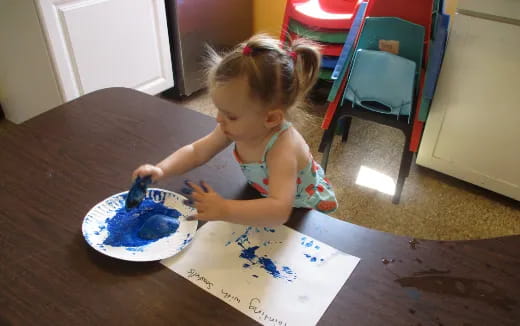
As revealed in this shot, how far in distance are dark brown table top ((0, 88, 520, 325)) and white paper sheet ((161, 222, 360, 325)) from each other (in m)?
0.02

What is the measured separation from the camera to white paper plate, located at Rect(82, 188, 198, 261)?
0.71 metres

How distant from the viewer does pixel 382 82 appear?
1662 mm

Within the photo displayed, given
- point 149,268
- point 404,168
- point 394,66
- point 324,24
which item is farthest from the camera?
point 324,24

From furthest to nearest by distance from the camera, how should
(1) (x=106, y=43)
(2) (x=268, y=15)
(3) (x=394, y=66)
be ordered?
(2) (x=268, y=15) → (1) (x=106, y=43) → (3) (x=394, y=66)

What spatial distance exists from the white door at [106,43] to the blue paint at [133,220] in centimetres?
125

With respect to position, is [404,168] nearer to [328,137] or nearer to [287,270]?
[328,137]

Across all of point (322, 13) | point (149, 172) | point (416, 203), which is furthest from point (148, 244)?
point (322, 13)

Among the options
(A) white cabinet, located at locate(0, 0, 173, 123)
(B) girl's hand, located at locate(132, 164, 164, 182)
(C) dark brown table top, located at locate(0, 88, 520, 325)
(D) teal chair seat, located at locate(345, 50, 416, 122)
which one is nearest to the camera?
(C) dark brown table top, located at locate(0, 88, 520, 325)

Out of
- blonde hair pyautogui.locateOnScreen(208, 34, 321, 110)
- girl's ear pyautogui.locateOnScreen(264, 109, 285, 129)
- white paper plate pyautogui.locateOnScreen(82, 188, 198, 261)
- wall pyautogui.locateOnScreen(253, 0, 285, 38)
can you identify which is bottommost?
wall pyautogui.locateOnScreen(253, 0, 285, 38)

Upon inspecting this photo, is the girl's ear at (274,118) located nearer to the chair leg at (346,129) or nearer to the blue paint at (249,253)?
Answer: the blue paint at (249,253)

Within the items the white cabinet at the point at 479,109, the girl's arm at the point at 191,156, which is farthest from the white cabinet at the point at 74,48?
the white cabinet at the point at 479,109

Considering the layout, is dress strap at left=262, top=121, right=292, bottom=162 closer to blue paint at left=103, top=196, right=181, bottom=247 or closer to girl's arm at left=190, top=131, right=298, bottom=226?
girl's arm at left=190, top=131, right=298, bottom=226

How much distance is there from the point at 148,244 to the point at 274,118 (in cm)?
32

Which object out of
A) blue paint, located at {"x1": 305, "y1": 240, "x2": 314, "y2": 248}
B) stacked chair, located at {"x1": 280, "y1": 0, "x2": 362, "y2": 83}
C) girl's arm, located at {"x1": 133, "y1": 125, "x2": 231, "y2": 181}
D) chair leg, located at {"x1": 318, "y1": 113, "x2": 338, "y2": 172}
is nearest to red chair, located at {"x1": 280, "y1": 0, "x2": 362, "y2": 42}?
stacked chair, located at {"x1": 280, "y1": 0, "x2": 362, "y2": 83}
